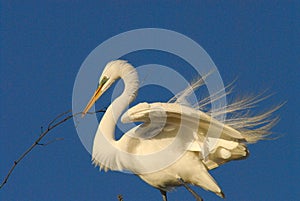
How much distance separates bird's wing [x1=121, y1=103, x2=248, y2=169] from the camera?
646cm

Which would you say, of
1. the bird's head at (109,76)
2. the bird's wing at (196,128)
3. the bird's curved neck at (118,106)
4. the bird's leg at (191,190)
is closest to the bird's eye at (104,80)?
the bird's head at (109,76)

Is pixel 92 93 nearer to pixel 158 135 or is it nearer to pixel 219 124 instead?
pixel 158 135

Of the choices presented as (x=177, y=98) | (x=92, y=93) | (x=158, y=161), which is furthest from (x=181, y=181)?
(x=92, y=93)

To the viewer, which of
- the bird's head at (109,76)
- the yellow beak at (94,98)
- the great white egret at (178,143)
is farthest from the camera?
the bird's head at (109,76)

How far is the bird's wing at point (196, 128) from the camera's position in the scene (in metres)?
6.46

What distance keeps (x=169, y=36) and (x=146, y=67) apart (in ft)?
1.64

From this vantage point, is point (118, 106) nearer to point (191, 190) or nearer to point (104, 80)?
point (104, 80)

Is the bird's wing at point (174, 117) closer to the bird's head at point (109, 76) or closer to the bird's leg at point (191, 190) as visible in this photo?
the bird's leg at point (191, 190)

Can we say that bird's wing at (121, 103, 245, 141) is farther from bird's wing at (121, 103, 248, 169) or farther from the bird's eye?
the bird's eye

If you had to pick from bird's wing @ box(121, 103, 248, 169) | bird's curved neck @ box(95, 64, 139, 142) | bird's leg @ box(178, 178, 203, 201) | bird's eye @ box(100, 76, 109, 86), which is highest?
bird's eye @ box(100, 76, 109, 86)

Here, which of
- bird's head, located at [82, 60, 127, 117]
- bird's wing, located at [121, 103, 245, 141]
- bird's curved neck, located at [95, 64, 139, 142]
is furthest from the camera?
bird's head, located at [82, 60, 127, 117]

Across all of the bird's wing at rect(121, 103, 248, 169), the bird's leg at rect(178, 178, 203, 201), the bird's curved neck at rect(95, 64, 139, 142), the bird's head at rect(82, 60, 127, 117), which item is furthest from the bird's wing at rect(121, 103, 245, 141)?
the bird's head at rect(82, 60, 127, 117)

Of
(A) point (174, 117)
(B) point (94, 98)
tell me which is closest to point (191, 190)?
(A) point (174, 117)

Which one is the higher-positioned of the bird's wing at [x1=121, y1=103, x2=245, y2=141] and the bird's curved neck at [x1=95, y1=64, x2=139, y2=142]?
the bird's curved neck at [x1=95, y1=64, x2=139, y2=142]
